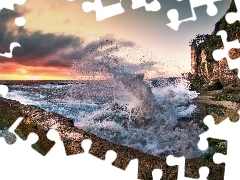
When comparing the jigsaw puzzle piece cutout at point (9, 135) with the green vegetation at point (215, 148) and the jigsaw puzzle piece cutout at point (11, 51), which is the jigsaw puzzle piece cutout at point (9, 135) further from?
the green vegetation at point (215, 148)

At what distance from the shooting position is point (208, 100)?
3.48 metres

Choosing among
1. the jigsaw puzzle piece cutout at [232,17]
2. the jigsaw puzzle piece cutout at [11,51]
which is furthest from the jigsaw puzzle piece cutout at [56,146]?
the jigsaw puzzle piece cutout at [232,17]

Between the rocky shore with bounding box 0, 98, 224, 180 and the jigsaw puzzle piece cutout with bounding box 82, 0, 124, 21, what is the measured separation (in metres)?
0.62

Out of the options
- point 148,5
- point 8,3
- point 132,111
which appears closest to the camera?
point 8,3

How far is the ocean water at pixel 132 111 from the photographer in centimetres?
335

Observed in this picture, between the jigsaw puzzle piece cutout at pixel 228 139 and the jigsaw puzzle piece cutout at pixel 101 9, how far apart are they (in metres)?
0.78

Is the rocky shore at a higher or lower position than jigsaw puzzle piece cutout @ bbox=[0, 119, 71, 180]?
higher

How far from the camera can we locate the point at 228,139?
324 cm

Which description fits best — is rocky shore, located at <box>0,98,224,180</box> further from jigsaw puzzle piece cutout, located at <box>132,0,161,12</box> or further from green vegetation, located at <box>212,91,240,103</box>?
jigsaw puzzle piece cutout, located at <box>132,0,161,12</box>

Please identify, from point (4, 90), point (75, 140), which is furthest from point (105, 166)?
point (4, 90)

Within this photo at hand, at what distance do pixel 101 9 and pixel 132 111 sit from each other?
65 centimetres

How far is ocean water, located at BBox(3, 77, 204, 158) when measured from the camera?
335cm

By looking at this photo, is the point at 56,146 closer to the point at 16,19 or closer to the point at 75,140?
the point at 75,140

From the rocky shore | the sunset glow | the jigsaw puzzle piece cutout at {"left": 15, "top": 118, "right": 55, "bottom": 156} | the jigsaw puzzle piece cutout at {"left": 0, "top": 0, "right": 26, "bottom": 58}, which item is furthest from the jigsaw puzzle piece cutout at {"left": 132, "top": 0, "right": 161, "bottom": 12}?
the jigsaw puzzle piece cutout at {"left": 15, "top": 118, "right": 55, "bottom": 156}
